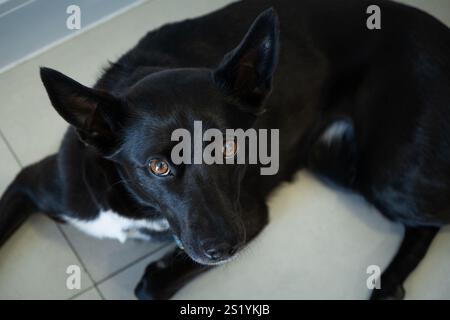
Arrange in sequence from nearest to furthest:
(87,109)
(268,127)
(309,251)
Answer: (87,109) < (268,127) < (309,251)

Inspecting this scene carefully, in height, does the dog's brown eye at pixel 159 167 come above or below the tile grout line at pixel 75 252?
above

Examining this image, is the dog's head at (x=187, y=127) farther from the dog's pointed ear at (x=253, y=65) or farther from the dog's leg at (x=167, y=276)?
the dog's leg at (x=167, y=276)

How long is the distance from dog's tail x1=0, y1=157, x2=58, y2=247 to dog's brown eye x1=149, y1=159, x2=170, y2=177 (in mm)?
594

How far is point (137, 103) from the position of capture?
1.33 m

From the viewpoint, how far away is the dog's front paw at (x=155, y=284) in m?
1.78

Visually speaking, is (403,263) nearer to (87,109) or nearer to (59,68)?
(87,109)

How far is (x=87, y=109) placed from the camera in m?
1.28

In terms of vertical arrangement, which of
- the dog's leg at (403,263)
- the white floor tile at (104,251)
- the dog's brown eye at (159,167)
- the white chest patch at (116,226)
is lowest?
the dog's leg at (403,263)

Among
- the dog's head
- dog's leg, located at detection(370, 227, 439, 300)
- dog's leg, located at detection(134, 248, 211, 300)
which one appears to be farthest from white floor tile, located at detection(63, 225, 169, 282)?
dog's leg, located at detection(370, 227, 439, 300)

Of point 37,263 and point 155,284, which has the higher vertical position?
point 37,263

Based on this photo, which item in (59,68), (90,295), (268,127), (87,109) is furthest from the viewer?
(59,68)

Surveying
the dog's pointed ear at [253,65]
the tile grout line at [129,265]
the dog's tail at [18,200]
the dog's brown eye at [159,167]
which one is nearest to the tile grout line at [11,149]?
the dog's tail at [18,200]

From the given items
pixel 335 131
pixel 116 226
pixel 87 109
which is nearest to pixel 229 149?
pixel 87 109

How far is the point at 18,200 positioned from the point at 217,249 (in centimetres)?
82
